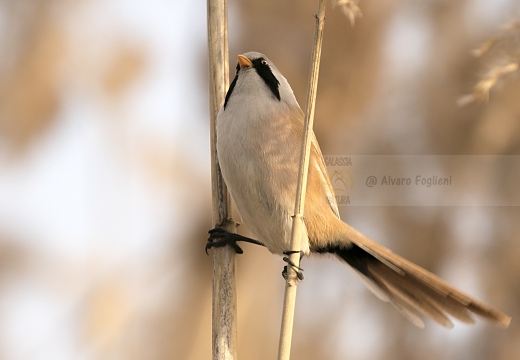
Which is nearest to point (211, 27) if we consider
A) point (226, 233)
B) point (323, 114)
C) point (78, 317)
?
point (226, 233)

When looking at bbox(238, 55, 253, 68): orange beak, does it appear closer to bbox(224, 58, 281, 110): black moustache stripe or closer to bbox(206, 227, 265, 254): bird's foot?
bbox(224, 58, 281, 110): black moustache stripe

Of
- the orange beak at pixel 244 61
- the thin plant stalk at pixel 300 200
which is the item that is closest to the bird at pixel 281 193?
the orange beak at pixel 244 61

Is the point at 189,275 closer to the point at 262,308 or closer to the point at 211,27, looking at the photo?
the point at 262,308

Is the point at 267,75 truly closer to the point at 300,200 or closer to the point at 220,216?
the point at 220,216

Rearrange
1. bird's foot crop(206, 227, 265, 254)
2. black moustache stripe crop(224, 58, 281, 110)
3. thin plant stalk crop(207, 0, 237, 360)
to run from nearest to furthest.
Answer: thin plant stalk crop(207, 0, 237, 360), bird's foot crop(206, 227, 265, 254), black moustache stripe crop(224, 58, 281, 110)

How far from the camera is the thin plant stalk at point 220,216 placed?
55.8 inches

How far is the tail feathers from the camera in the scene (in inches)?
56.7

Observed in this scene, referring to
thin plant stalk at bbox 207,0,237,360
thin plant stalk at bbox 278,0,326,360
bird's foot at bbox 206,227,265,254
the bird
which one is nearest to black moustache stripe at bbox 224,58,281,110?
the bird

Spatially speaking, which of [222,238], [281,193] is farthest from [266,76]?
[222,238]

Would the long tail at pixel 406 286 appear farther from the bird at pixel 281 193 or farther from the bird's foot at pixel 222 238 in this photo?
the bird's foot at pixel 222 238

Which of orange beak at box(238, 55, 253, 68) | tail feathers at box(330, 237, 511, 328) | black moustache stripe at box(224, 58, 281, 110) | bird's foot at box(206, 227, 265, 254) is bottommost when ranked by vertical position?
tail feathers at box(330, 237, 511, 328)

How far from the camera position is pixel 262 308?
199 centimetres

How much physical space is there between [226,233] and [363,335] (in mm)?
531

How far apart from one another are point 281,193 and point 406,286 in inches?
15.7
